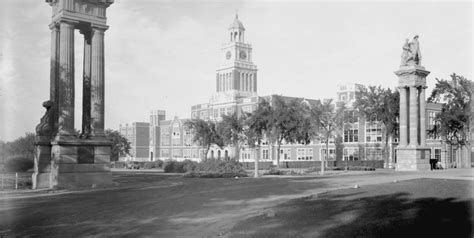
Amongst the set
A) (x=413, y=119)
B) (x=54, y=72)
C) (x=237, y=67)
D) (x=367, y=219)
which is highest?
(x=237, y=67)

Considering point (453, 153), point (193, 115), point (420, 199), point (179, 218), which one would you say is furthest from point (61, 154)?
point (193, 115)

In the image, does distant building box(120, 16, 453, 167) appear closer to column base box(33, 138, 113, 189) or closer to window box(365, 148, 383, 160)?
window box(365, 148, 383, 160)

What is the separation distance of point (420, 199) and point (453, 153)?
61.9 meters

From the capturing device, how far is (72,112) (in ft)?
88.7

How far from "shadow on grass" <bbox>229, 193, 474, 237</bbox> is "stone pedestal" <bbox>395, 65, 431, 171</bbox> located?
28.3 meters

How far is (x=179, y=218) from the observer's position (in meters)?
14.4

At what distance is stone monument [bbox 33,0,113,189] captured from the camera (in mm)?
26531

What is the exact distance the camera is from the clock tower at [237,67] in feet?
479

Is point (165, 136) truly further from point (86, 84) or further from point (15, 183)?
point (86, 84)

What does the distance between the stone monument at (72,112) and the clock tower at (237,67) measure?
116m

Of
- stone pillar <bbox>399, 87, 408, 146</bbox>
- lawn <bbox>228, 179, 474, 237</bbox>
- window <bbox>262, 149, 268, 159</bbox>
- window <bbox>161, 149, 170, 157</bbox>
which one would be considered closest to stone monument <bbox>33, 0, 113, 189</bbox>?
lawn <bbox>228, 179, 474, 237</bbox>

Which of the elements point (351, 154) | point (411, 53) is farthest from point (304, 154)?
point (411, 53)

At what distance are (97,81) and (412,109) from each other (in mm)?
27316

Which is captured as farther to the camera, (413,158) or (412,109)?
(412,109)
